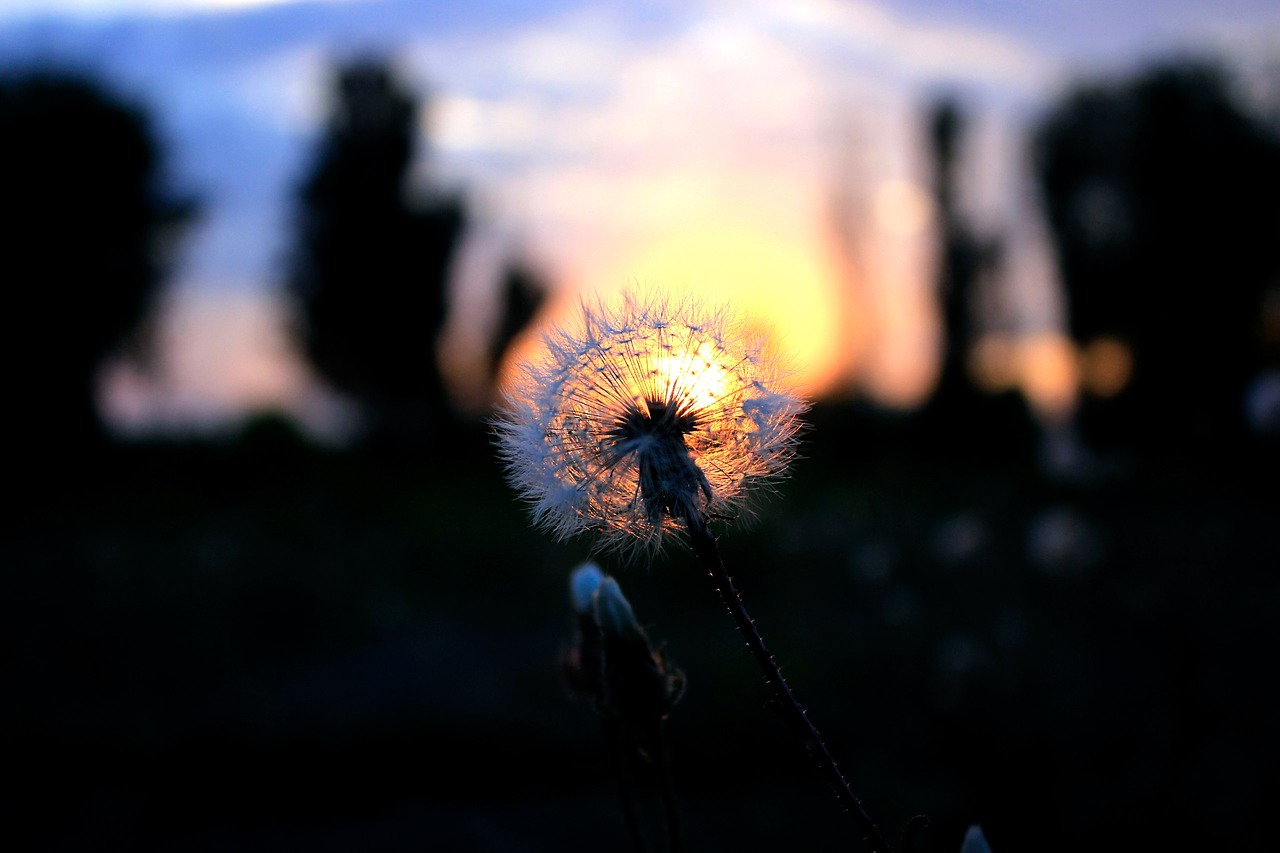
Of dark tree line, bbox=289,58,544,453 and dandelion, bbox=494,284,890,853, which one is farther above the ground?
dark tree line, bbox=289,58,544,453

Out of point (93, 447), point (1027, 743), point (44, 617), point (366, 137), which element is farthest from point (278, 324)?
point (1027, 743)

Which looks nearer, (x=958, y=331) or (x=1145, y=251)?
(x=1145, y=251)

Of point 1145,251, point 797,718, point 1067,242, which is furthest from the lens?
point 1067,242

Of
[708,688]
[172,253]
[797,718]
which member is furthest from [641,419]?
[172,253]

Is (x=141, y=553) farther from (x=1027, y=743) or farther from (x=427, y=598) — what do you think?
(x=1027, y=743)

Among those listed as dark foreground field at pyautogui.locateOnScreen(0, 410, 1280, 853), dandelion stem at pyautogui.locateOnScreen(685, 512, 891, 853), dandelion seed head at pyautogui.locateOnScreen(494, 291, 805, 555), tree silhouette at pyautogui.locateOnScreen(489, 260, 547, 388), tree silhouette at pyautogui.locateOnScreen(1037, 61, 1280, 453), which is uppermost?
tree silhouette at pyautogui.locateOnScreen(489, 260, 547, 388)

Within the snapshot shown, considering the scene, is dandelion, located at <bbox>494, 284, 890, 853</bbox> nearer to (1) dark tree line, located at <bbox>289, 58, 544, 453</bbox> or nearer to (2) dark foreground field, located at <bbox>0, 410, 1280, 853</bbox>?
(2) dark foreground field, located at <bbox>0, 410, 1280, 853</bbox>

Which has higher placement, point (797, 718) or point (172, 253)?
point (172, 253)

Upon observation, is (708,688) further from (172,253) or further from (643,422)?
Answer: (172,253)

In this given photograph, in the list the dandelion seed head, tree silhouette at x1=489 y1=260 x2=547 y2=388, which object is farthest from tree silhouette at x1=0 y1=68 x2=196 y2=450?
the dandelion seed head
